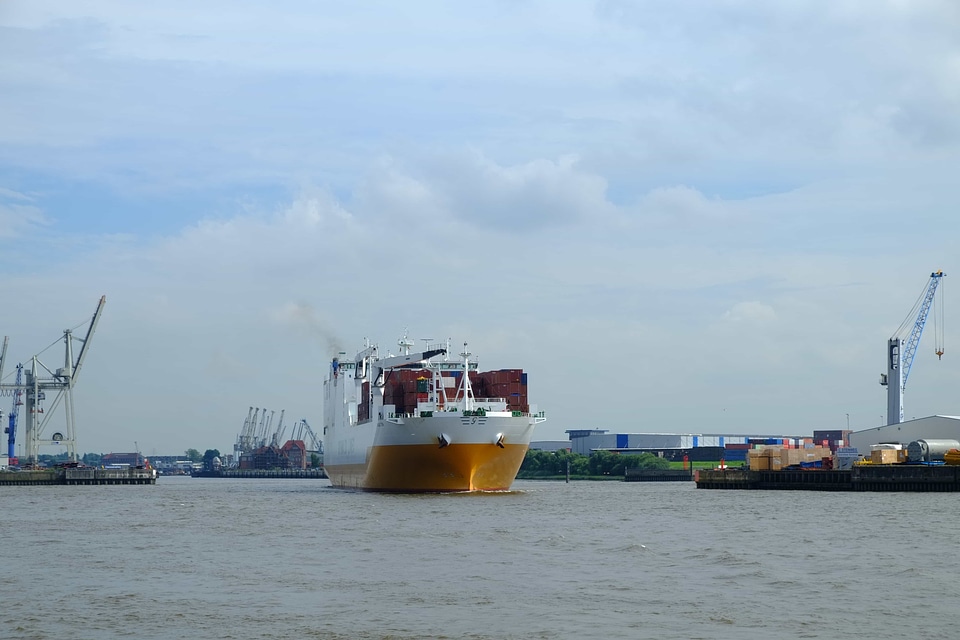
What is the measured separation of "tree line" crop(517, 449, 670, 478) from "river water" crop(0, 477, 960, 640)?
126862mm

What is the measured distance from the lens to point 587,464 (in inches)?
7594

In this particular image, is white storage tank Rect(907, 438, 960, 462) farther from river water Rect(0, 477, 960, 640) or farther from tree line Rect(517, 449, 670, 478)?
tree line Rect(517, 449, 670, 478)

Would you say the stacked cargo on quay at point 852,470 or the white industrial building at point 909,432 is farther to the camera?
the white industrial building at point 909,432

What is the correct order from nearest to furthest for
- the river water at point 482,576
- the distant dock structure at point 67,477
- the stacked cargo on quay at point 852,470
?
the river water at point 482,576 < the stacked cargo on quay at point 852,470 < the distant dock structure at point 67,477

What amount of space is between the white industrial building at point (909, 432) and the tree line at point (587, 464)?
A: 68.0 m

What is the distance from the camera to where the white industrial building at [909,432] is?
10501 centimetres

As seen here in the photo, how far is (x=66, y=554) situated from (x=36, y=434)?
105310 mm

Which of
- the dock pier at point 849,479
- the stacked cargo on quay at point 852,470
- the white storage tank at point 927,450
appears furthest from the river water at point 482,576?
the white storage tank at point 927,450

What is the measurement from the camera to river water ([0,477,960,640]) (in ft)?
85.5

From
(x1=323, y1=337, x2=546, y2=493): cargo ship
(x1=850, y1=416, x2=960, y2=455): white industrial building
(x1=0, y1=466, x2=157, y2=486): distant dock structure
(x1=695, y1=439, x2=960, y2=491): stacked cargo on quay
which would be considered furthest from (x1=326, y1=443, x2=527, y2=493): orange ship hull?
(x1=0, y1=466, x2=157, y2=486): distant dock structure

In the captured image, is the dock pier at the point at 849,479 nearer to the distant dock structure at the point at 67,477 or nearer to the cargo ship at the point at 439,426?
the cargo ship at the point at 439,426

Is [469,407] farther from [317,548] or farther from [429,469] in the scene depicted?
[317,548]

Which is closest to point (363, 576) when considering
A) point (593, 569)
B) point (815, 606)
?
point (593, 569)

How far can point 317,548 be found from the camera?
42.3 m
